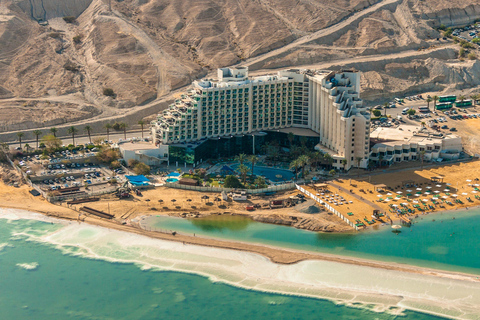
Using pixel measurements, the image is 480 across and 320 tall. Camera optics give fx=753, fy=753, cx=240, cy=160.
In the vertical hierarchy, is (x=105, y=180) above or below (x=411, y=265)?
above

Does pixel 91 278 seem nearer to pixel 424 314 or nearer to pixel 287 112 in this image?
pixel 424 314

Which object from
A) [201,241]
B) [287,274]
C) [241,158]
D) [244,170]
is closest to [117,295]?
[201,241]

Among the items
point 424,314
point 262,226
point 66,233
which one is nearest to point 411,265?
point 424,314

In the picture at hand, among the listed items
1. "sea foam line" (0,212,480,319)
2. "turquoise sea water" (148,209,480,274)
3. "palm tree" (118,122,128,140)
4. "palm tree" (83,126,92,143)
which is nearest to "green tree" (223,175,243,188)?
"turquoise sea water" (148,209,480,274)

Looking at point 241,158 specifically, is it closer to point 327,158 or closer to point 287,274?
point 327,158

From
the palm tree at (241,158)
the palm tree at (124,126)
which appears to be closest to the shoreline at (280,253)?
the palm tree at (241,158)

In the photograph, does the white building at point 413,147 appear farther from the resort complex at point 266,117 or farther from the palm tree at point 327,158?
the palm tree at point 327,158
